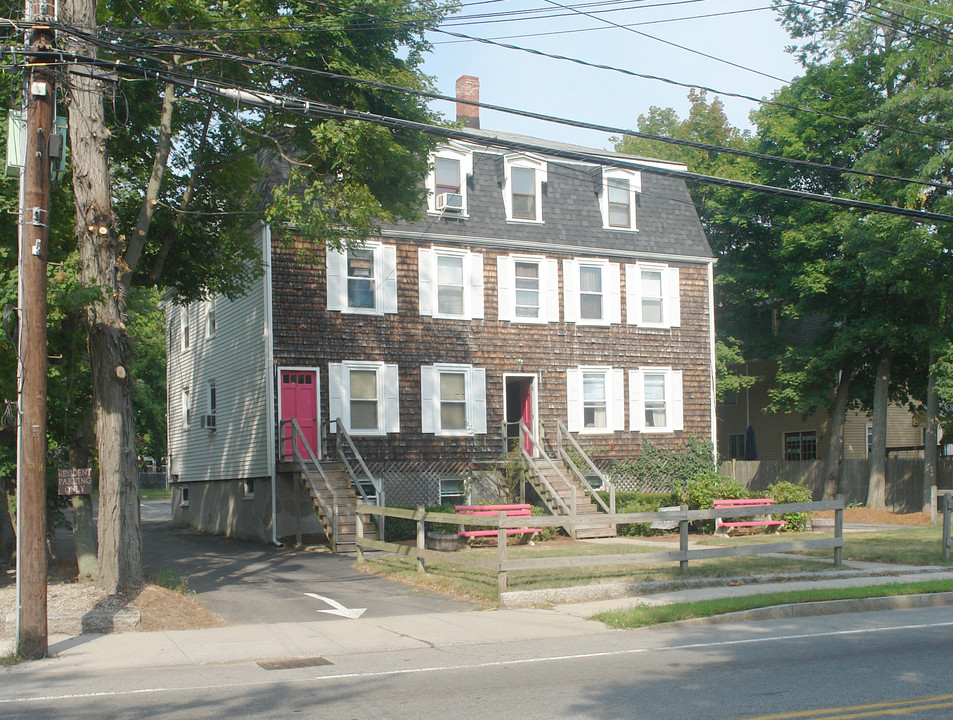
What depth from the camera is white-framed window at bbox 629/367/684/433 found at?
2919cm

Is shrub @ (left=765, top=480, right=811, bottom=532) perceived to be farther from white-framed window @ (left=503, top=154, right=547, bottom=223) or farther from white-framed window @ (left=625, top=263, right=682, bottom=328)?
white-framed window @ (left=503, top=154, right=547, bottom=223)

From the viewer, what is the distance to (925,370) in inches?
1331

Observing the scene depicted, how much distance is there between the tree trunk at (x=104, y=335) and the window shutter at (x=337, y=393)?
1162 cm

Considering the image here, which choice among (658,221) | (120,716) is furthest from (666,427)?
(120,716)

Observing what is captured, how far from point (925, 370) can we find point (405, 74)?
24824 millimetres

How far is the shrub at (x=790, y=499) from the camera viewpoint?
78.0ft

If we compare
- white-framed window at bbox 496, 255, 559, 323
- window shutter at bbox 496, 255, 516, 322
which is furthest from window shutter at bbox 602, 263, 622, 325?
window shutter at bbox 496, 255, 516, 322

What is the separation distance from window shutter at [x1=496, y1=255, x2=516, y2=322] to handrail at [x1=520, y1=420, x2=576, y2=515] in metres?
3.32

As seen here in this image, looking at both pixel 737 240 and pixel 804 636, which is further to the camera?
pixel 737 240

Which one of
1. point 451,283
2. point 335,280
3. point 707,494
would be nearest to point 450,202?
point 451,283

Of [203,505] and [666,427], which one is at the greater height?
[666,427]

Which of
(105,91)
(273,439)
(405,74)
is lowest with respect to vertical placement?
(273,439)

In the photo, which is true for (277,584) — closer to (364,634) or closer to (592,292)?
(364,634)

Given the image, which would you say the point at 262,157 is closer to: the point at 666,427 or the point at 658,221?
the point at 658,221
